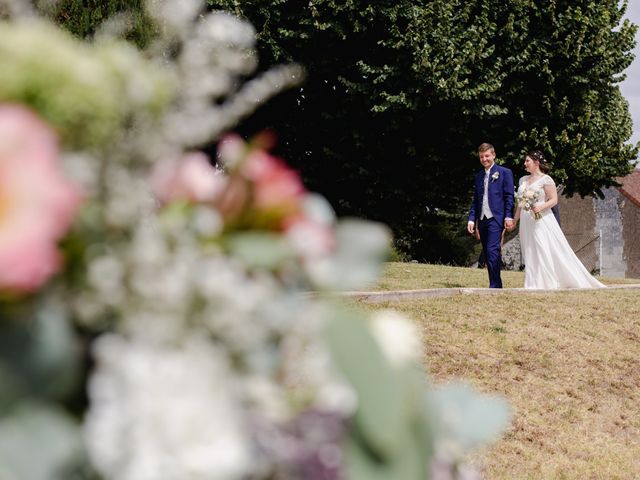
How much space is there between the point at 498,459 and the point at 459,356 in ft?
7.03

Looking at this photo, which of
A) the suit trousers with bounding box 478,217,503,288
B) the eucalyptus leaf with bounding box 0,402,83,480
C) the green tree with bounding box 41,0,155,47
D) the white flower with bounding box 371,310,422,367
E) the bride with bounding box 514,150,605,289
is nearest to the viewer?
the eucalyptus leaf with bounding box 0,402,83,480

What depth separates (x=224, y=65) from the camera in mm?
1116

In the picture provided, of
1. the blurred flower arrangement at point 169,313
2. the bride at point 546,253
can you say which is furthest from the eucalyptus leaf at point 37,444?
the bride at point 546,253

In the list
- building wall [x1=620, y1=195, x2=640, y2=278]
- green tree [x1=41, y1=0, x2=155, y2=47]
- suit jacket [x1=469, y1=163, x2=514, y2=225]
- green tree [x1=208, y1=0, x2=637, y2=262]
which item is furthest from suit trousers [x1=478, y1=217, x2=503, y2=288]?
building wall [x1=620, y1=195, x2=640, y2=278]

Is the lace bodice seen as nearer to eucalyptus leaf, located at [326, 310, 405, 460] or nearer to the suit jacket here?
the suit jacket

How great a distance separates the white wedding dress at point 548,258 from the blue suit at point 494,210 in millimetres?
922

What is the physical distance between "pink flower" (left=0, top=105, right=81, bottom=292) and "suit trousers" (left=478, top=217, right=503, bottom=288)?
12.8 m

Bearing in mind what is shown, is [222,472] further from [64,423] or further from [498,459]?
[498,459]

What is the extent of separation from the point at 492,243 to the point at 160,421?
42.3 feet

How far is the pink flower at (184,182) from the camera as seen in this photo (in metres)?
1.03

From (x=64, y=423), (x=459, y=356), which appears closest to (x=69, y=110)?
(x=64, y=423)

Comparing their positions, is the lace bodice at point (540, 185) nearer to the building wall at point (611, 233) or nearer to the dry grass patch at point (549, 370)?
the dry grass patch at point (549, 370)

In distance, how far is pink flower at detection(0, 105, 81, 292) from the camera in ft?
2.60

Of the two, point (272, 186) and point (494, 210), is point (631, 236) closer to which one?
point (494, 210)
